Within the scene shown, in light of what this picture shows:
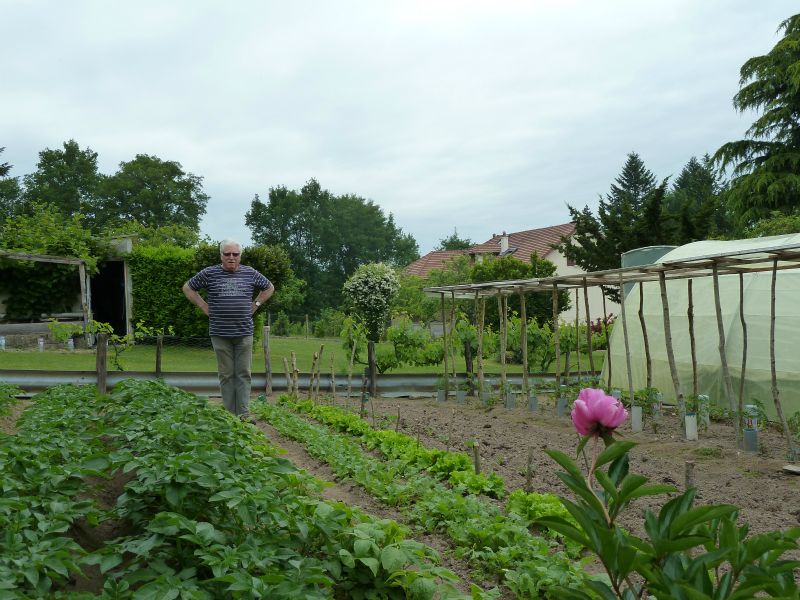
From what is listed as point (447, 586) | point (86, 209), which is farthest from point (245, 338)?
point (86, 209)

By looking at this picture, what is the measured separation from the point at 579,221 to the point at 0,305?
17818 millimetres

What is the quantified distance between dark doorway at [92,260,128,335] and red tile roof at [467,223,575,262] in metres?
23.8

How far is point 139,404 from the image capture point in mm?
6582

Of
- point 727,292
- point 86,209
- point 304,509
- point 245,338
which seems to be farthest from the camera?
point 86,209

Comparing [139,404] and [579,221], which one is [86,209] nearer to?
[579,221]

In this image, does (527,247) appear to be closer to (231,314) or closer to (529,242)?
(529,242)

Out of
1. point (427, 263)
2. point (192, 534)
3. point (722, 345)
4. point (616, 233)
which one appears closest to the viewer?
point (192, 534)

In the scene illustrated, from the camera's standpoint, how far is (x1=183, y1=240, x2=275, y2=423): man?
7898mm

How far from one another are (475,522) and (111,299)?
78.9 feet

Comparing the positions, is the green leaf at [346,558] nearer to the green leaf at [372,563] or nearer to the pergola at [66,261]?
the green leaf at [372,563]

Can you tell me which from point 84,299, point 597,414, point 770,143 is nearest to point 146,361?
point 84,299

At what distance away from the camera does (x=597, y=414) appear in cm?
174

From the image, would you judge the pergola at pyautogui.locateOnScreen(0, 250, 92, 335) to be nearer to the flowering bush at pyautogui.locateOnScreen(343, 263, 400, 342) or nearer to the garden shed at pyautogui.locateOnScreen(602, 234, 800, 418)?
the flowering bush at pyautogui.locateOnScreen(343, 263, 400, 342)

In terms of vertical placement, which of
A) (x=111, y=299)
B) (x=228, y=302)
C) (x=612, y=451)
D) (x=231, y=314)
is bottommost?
(x=612, y=451)
